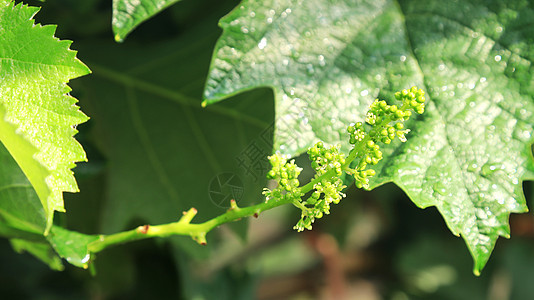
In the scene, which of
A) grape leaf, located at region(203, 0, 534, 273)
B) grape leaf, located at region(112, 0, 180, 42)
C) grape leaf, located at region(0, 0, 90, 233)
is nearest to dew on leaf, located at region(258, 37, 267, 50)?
grape leaf, located at region(203, 0, 534, 273)

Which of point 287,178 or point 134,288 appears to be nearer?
point 287,178

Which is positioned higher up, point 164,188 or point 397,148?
point 397,148

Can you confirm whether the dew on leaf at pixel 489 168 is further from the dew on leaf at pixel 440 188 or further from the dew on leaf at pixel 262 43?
the dew on leaf at pixel 262 43

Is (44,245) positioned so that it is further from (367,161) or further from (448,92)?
(448,92)

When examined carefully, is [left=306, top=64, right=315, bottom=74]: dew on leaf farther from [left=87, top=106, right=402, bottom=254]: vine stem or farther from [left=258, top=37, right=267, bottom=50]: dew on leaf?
[left=87, top=106, right=402, bottom=254]: vine stem

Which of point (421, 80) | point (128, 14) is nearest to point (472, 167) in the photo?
point (421, 80)

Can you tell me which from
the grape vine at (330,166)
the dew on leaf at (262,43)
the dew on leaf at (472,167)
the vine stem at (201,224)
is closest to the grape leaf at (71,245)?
the vine stem at (201,224)

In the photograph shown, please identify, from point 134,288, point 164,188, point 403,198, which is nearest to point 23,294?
point 134,288
